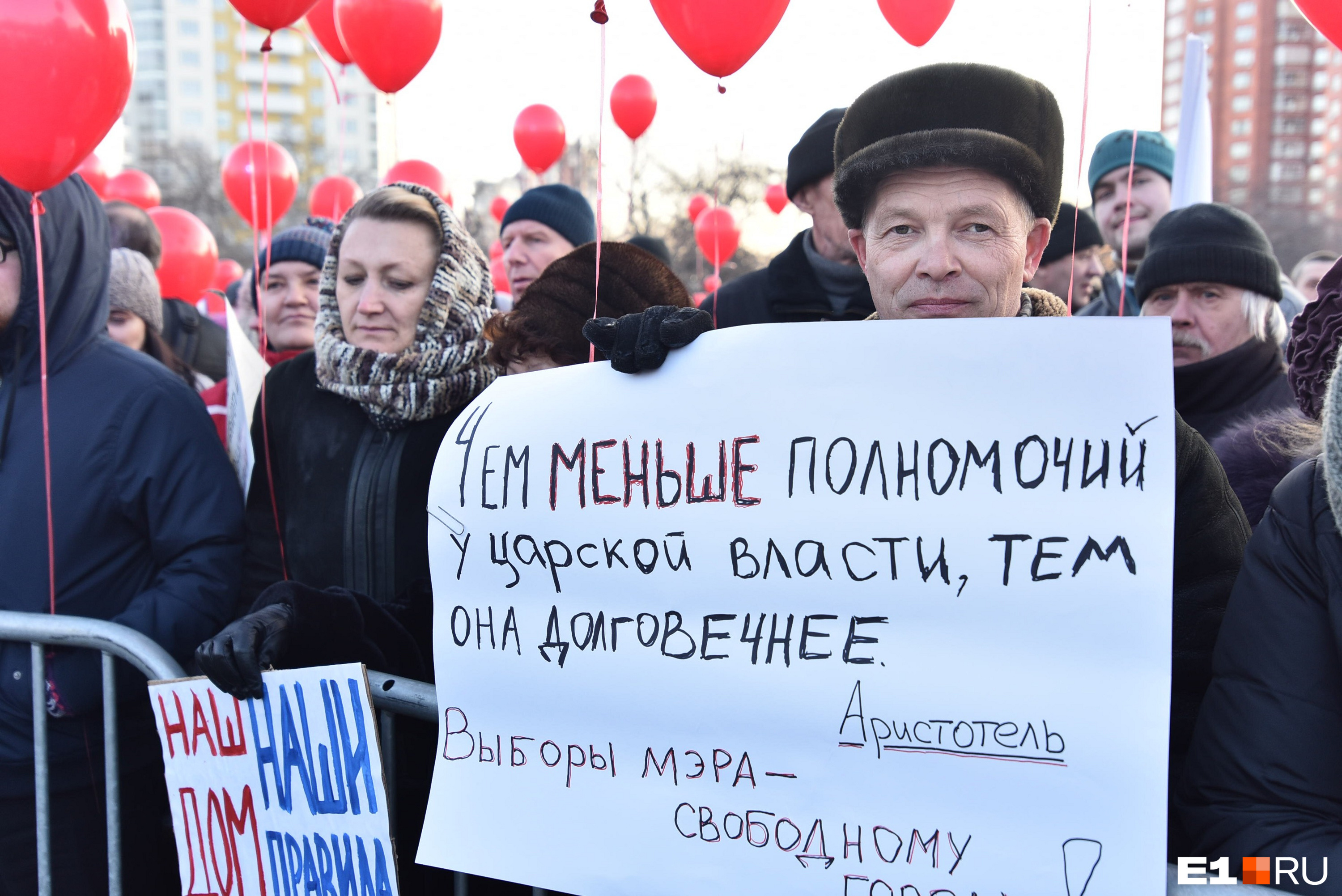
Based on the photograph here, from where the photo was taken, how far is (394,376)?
2.31 meters

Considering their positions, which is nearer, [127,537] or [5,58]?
[5,58]

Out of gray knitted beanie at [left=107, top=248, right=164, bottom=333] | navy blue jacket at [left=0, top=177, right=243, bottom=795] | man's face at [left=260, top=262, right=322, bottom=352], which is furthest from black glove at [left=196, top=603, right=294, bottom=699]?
gray knitted beanie at [left=107, top=248, right=164, bottom=333]

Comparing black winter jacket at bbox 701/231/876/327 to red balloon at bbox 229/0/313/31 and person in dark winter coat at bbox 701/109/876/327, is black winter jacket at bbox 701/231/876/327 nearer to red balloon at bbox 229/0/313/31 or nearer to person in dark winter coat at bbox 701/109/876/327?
person in dark winter coat at bbox 701/109/876/327

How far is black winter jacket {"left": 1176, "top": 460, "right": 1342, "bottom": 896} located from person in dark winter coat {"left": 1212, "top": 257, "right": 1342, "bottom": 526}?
0.15 meters

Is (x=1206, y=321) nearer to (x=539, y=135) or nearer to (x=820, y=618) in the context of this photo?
(x=820, y=618)

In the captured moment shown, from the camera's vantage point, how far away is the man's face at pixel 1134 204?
433cm

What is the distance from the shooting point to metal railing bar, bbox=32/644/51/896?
6.70ft

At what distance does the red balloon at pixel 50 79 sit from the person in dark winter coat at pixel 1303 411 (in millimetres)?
2327

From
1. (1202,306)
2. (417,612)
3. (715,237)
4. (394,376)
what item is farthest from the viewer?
(715,237)

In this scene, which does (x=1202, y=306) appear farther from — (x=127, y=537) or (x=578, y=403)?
Result: (x=127, y=537)

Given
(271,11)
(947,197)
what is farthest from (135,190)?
(947,197)

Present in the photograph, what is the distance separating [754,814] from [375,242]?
1.65m

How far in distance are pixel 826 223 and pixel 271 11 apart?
5.96 feet

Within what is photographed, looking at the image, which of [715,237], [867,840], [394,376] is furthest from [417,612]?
[715,237]
